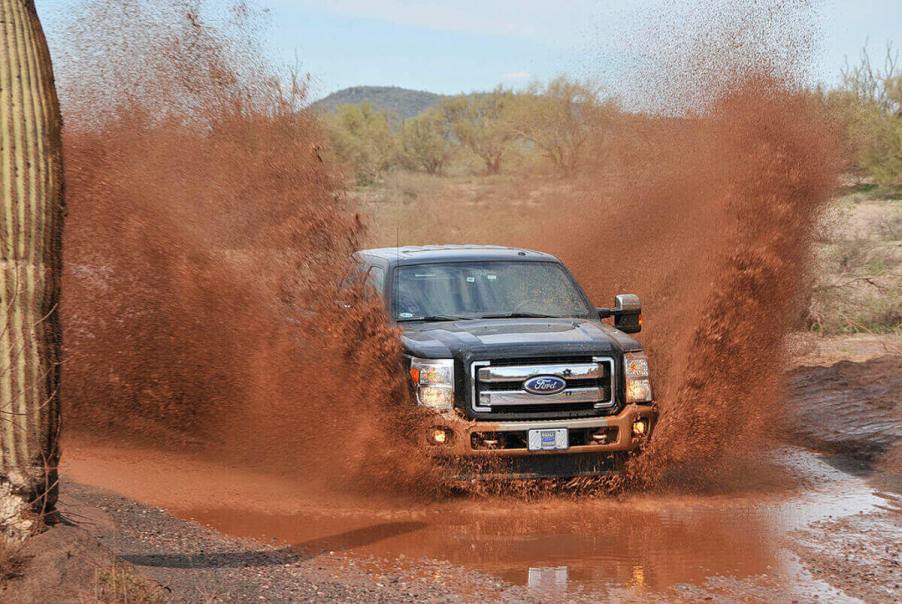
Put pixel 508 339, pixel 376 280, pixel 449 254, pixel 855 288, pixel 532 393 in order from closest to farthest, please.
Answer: pixel 532 393
pixel 508 339
pixel 376 280
pixel 449 254
pixel 855 288

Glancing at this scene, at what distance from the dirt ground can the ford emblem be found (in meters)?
0.80

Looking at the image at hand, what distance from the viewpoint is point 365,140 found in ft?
153

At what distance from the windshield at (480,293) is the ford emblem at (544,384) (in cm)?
118

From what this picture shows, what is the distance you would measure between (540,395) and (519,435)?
1.07 ft

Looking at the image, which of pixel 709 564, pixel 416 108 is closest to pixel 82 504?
pixel 709 564

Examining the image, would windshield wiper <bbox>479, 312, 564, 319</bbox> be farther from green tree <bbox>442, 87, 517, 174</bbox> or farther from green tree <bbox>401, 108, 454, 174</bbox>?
green tree <bbox>401, 108, 454, 174</bbox>

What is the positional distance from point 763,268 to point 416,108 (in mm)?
104960

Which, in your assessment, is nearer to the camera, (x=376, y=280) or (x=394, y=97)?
(x=376, y=280)

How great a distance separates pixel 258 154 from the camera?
10070 mm

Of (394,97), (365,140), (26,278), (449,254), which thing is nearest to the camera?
(26,278)

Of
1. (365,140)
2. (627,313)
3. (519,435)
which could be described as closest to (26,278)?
(519,435)

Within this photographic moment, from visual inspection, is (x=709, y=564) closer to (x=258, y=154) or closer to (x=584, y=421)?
(x=584, y=421)

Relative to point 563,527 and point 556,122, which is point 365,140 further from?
point 563,527

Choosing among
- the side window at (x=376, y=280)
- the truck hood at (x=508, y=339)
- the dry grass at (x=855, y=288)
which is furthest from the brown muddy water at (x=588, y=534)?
the dry grass at (x=855, y=288)
